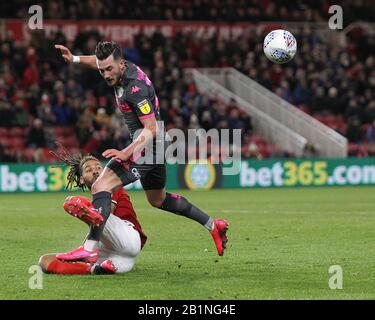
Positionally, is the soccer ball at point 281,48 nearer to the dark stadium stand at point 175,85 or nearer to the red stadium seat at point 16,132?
the dark stadium stand at point 175,85

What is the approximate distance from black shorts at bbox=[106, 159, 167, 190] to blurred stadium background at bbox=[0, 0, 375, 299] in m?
9.48

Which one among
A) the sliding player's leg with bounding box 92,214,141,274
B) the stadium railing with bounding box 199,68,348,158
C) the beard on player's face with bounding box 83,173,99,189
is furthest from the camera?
the stadium railing with bounding box 199,68,348,158

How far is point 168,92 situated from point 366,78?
6741 mm

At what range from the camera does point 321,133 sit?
82.4 feet

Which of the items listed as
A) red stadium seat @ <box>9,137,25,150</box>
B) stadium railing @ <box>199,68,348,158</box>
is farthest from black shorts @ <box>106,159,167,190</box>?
stadium railing @ <box>199,68,348,158</box>

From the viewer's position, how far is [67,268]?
862 cm

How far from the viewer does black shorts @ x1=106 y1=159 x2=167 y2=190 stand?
8797mm

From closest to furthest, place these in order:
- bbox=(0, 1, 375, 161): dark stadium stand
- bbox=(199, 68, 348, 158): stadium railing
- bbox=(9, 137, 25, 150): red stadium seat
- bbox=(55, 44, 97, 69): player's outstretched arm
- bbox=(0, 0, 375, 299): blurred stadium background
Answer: bbox=(55, 44, 97, 69): player's outstretched arm < bbox=(9, 137, 25, 150): red stadium seat < bbox=(0, 0, 375, 299): blurred stadium background < bbox=(0, 1, 375, 161): dark stadium stand < bbox=(199, 68, 348, 158): stadium railing

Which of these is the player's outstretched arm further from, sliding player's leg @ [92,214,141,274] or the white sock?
the white sock

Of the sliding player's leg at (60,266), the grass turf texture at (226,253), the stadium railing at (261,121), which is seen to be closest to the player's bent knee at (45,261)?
the sliding player's leg at (60,266)

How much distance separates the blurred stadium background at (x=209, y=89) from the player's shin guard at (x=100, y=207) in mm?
10345

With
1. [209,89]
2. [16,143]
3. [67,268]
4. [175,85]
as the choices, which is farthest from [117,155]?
[209,89]

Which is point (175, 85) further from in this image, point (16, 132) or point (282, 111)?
point (16, 132)

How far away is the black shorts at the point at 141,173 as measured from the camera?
8797mm
